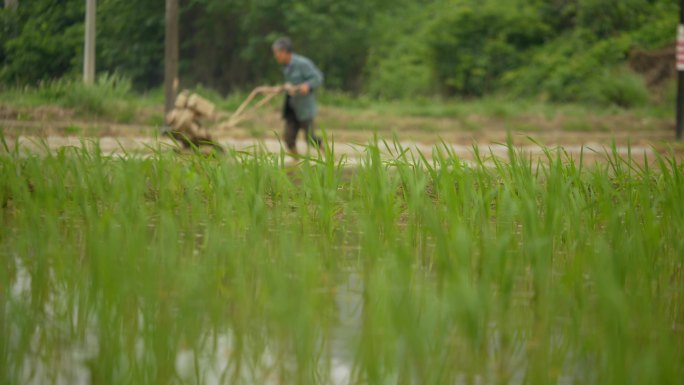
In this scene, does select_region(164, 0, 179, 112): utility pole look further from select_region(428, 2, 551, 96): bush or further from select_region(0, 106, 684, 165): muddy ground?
select_region(428, 2, 551, 96): bush

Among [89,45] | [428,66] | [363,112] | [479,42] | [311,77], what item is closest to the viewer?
[311,77]

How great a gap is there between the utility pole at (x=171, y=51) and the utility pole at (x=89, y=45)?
102 cm

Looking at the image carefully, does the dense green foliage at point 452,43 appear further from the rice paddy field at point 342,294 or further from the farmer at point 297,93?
the rice paddy field at point 342,294

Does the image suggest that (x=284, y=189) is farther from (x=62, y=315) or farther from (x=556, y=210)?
(x=62, y=315)

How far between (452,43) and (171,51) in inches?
685

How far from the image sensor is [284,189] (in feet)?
20.2

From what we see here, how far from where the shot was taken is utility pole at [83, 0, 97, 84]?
48.3 feet

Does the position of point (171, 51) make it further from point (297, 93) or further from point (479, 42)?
point (479, 42)

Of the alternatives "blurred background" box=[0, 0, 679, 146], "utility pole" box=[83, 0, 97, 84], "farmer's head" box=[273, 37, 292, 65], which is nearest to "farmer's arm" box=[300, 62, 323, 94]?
"farmer's head" box=[273, 37, 292, 65]

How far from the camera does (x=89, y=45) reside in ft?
Result: 50.7

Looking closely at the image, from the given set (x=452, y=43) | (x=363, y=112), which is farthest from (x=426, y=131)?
(x=452, y=43)

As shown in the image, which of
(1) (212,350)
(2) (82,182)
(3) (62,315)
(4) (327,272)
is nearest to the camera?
(1) (212,350)

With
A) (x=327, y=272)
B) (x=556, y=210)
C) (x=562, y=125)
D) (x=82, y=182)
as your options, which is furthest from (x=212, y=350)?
(x=562, y=125)

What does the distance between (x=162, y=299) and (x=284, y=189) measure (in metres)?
2.23
